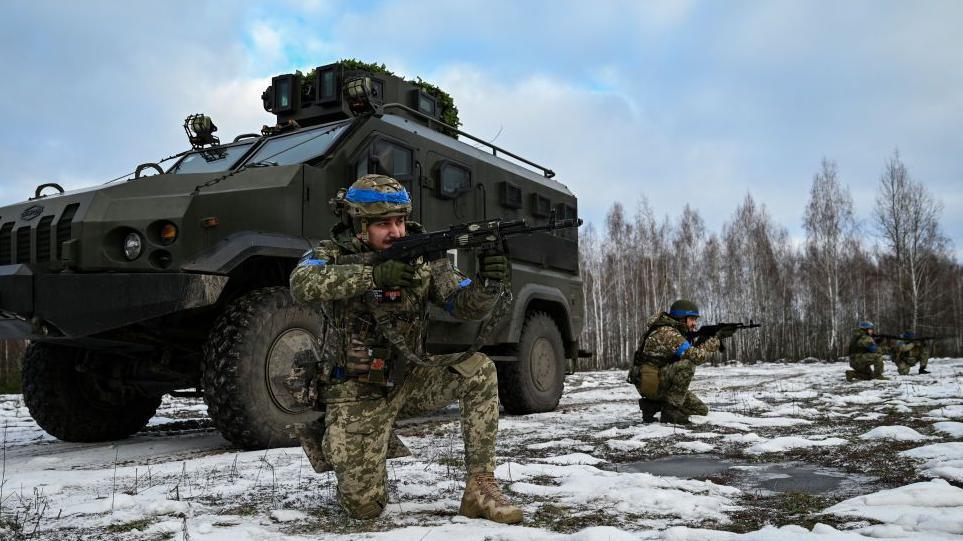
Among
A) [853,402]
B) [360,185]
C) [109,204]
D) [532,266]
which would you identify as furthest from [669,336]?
[109,204]

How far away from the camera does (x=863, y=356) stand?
492 inches

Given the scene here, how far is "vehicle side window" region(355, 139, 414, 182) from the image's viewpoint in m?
5.63

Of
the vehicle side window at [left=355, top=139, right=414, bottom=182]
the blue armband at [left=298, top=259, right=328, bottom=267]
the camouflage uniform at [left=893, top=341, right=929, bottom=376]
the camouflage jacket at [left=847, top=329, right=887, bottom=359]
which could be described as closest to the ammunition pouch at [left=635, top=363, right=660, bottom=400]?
the vehicle side window at [left=355, top=139, right=414, bottom=182]

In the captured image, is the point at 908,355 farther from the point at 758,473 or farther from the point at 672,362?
the point at 758,473

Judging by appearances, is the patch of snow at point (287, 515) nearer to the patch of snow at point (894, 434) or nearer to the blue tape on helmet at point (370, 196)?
the blue tape on helmet at point (370, 196)

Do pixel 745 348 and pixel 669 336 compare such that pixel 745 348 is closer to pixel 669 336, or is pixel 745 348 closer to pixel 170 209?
pixel 669 336

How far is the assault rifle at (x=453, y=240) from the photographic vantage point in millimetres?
3109

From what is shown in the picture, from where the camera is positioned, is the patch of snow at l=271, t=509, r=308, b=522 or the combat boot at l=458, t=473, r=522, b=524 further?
the patch of snow at l=271, t=509, r=308, b=522

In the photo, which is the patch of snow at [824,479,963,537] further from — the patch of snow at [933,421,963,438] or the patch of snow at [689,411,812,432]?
the patch of snow at [689,411,812,432]

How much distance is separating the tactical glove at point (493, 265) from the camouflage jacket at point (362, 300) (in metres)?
0.09

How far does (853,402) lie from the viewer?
8.20 meters

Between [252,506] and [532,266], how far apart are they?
15.4 feet

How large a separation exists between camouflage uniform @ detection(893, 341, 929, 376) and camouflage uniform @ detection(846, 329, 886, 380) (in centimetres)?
294

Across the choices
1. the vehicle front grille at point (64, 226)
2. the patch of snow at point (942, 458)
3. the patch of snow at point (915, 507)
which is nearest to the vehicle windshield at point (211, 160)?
the vehicle front grille at point (64, 226)
